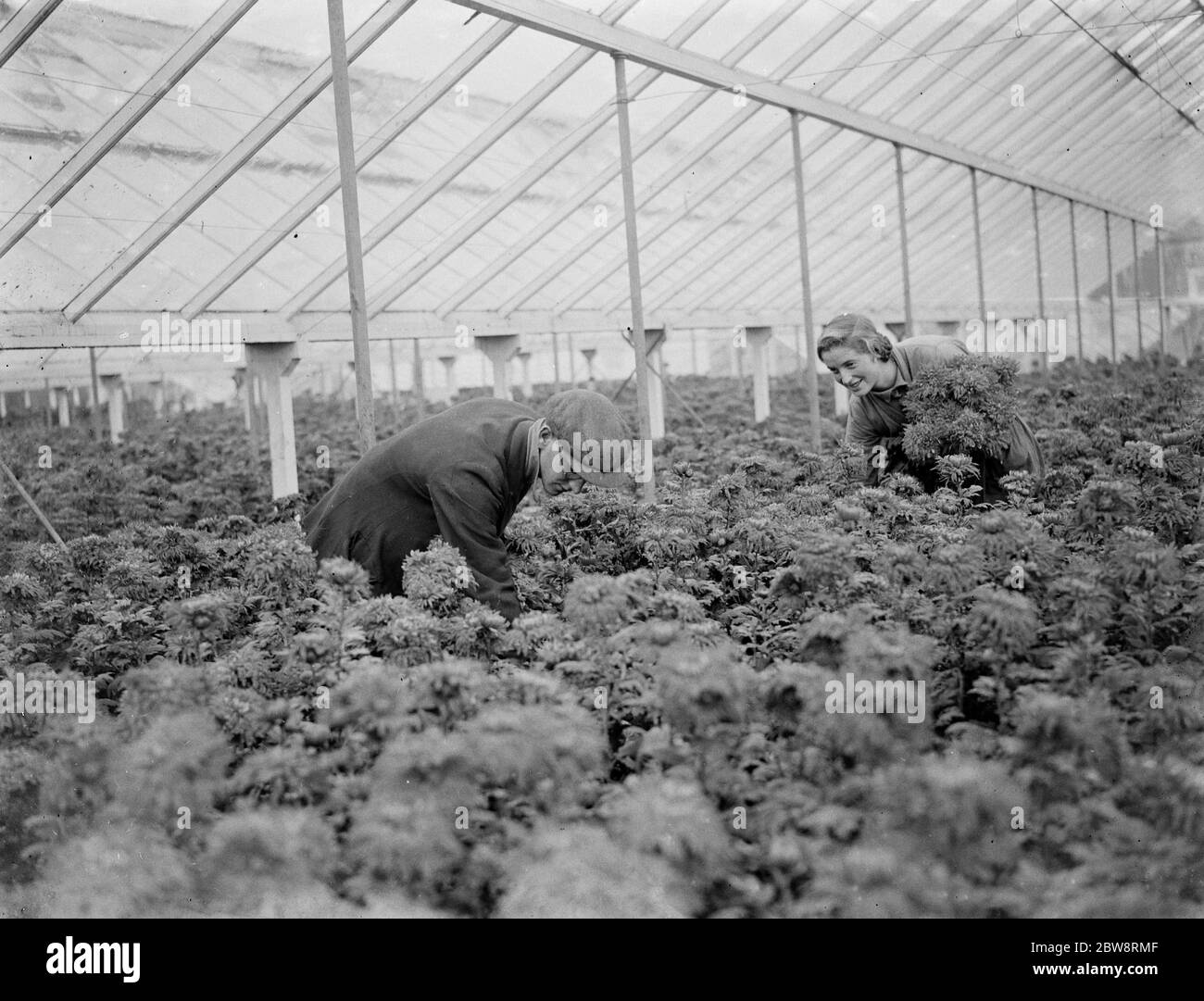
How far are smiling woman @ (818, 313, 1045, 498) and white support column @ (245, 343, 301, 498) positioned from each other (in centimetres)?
646

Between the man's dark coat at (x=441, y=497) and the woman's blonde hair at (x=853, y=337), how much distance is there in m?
1.66

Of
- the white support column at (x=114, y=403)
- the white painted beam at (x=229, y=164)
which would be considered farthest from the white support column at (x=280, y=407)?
the white support column at (x=114, y=403)

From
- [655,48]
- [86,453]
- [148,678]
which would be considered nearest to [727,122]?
[655,48]

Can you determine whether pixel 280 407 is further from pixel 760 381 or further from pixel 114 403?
pixel 114 403

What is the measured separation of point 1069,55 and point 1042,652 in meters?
13.1

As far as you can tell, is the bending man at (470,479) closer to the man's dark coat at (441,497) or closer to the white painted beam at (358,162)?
the man's dark coat at (441,497)

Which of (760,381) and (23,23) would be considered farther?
(760,381)

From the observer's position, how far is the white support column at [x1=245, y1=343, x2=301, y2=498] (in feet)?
36.7

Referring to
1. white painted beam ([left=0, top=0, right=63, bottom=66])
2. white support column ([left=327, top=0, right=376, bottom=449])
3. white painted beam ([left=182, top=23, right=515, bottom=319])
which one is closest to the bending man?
white support column ([left=327, top=0, right=376, bottom=449])

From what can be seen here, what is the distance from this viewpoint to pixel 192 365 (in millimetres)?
23344

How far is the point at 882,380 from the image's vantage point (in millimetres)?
5805

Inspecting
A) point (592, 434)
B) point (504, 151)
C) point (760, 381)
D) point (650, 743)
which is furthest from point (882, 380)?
point (760, 381)

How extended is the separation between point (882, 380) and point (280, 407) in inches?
278

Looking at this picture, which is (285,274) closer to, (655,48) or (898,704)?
(655,48)
